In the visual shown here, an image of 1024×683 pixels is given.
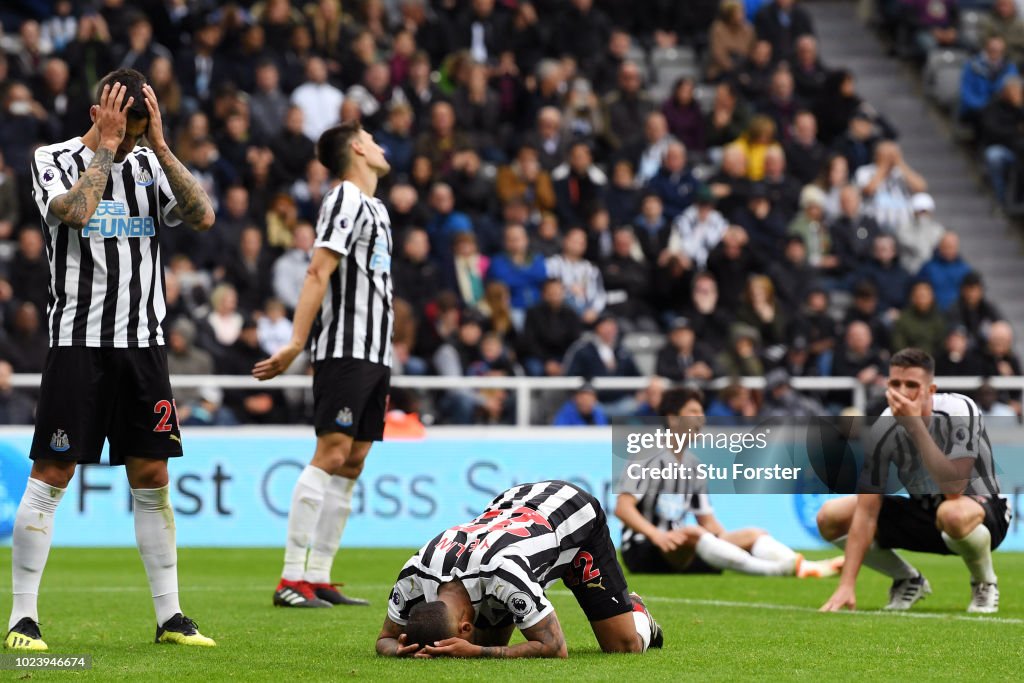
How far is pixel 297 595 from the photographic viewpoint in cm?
887

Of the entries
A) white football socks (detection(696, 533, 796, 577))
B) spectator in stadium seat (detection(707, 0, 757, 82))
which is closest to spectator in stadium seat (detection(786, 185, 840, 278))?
spectator in stadium seat (detection(707, 0, 757, 82))

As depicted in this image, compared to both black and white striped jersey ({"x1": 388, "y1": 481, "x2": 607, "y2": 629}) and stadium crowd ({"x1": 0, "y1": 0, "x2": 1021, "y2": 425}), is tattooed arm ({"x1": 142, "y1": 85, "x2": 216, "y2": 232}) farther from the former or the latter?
stadium crowd ({"x1": 0, "y1": 0, "x2": 1021, "y2": 425})

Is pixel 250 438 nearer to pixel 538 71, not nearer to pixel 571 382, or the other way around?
pixel 571 382

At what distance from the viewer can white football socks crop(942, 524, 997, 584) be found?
27.6ft

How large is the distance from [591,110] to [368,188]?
11.0 metres

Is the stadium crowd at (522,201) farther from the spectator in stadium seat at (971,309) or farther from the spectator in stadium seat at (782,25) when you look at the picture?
the spectator in stadium seat at (782,25)

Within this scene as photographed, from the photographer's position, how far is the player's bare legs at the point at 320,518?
28.9 feet

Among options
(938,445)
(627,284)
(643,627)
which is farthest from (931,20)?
(643,627)

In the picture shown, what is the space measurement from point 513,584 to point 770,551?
5983 millimetres

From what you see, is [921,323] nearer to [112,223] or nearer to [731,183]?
[731,183]

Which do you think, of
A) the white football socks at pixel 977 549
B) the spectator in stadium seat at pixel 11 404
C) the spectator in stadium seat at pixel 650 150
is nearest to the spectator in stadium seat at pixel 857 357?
the spectator in stadium seat at pixel 650 150

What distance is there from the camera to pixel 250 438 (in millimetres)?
14477

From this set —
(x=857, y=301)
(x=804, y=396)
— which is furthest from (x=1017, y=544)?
(x=857, y=301)

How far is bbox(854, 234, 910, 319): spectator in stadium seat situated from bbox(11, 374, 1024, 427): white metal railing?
8.06ft
